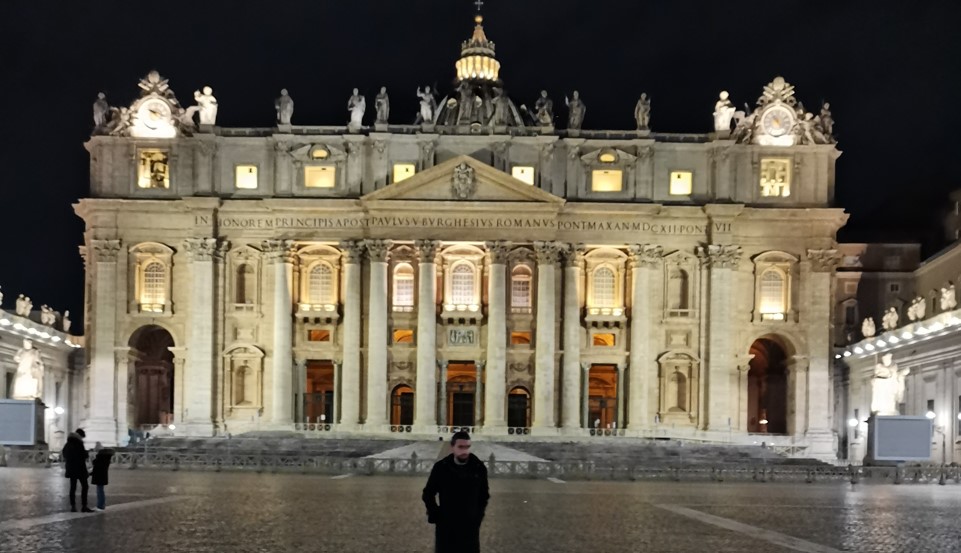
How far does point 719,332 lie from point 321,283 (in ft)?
A: 74.3

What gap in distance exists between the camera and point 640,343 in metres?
69.4

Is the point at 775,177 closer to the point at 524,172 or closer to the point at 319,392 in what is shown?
the point at 524,172

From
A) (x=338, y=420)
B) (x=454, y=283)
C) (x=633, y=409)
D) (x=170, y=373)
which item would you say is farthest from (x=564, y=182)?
(x=170, y=373)

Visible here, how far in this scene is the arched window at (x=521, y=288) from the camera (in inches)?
2790

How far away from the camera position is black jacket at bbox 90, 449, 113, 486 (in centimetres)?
2439

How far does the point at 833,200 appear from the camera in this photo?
7144 centimetres

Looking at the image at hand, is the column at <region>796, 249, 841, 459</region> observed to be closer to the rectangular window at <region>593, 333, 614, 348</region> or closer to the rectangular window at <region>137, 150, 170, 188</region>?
the rectangular window at <region>593, 333, 614, 348</region>

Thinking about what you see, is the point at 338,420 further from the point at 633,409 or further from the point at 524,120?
the point at 524,120

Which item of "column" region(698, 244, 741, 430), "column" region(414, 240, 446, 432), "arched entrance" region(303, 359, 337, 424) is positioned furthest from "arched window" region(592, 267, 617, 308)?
"arched entrance" region(303, 359, 337, 424)

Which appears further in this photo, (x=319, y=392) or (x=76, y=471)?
(x=319, y=392)

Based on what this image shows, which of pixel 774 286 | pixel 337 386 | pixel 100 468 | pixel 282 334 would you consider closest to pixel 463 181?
pixel 282 334

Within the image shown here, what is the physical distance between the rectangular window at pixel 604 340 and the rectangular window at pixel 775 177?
12.0 metres

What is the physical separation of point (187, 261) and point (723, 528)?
52765 millimetres

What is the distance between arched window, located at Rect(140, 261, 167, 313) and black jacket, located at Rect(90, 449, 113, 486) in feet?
155
